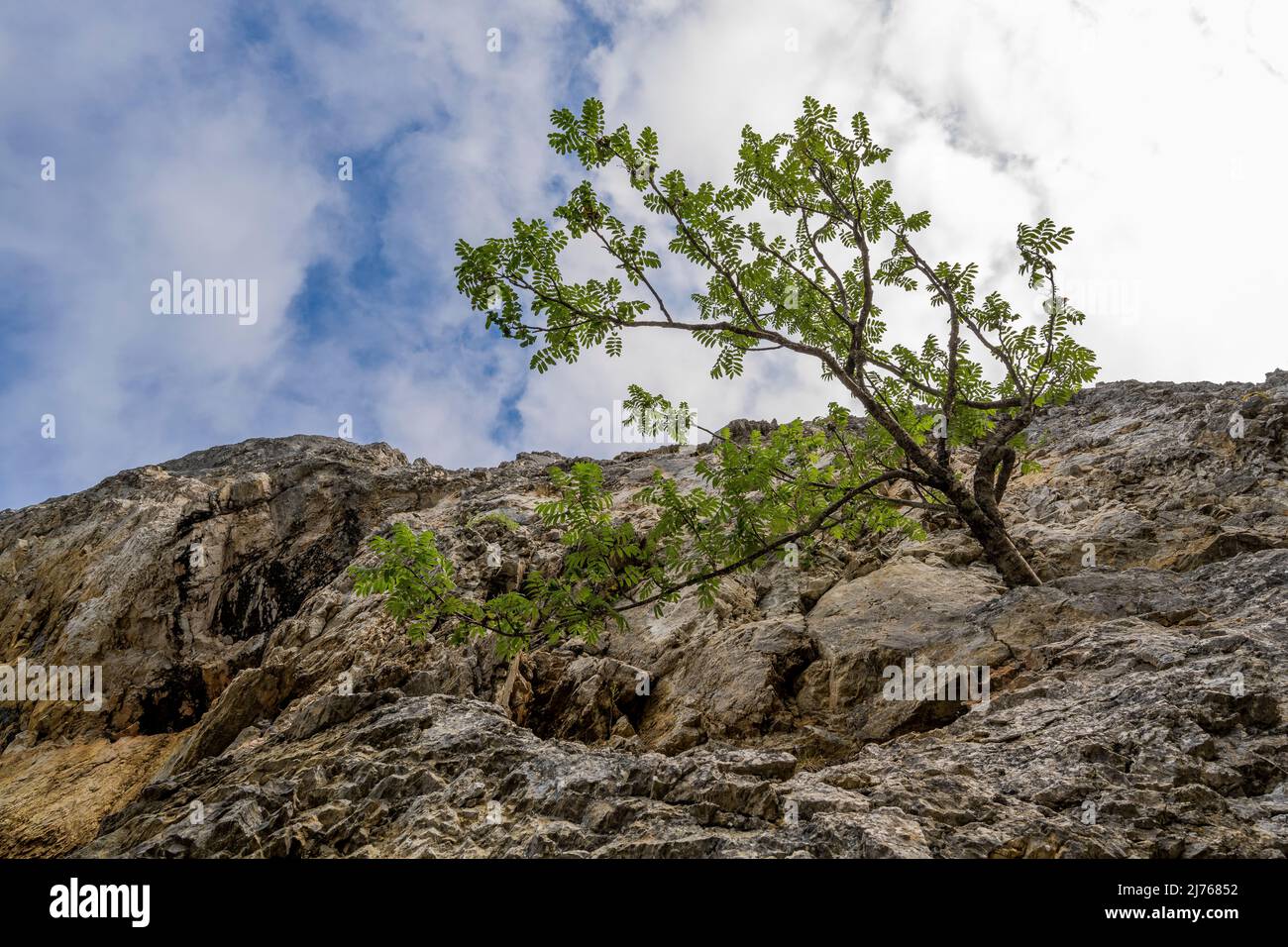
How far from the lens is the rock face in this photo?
5770mm

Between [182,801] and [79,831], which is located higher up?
[182,801]

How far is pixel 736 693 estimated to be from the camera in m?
9.55

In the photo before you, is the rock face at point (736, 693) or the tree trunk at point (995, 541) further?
the tree trunk at point (995, 541)

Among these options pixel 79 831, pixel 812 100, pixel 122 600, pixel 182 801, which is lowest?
pixel 79 831

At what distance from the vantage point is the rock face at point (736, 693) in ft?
18.9

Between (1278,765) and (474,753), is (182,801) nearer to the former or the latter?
(474,753)

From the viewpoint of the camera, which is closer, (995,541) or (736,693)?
(736,693)

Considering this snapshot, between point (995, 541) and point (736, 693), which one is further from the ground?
point (995, 541)

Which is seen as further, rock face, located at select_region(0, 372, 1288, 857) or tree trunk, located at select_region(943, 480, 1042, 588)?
tree trunk, located at select_region(943, 480, 1042, 588)

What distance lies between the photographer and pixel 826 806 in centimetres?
595

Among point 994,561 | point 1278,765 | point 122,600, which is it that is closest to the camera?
point 1278,765
